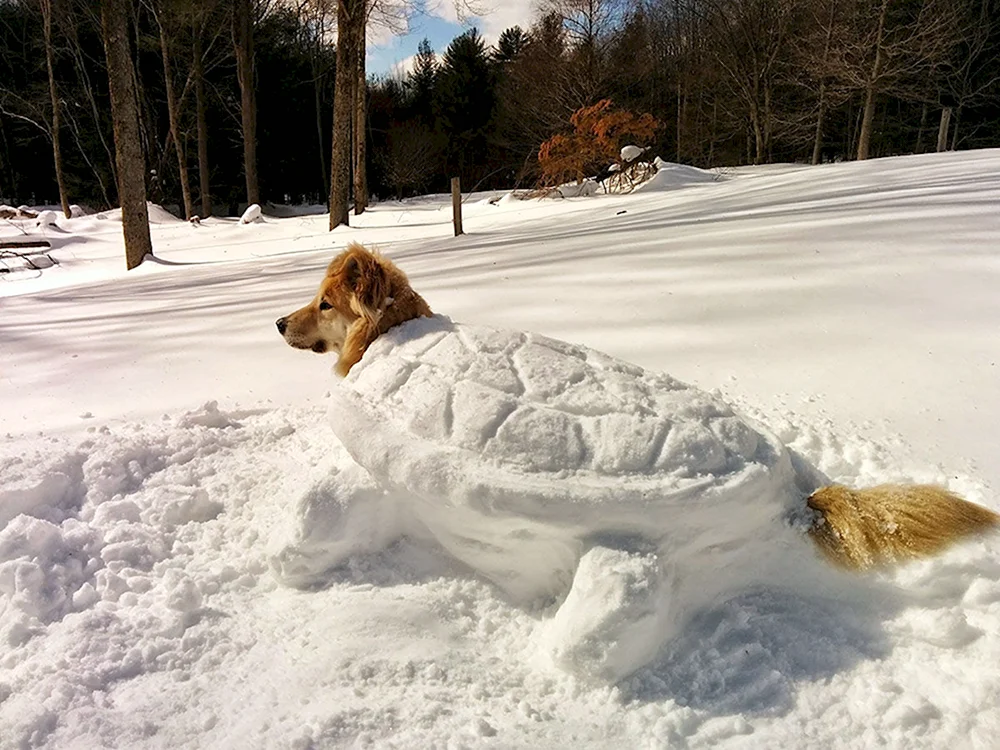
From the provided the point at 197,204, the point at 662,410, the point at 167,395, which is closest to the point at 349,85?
the point at 167,395

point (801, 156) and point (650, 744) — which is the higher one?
point (801, 156)

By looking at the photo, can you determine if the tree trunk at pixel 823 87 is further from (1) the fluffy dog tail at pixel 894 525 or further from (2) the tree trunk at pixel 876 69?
(1) the fluffy dog tail at pixel 894 525

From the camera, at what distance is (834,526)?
6.63 ft

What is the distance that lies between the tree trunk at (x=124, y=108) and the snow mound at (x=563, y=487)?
9.56m

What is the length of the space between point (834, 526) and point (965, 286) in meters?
3.08

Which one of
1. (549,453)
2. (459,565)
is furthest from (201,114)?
(549,453)

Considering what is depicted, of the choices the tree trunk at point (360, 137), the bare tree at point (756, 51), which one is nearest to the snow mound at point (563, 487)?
the tree trunk at point (360, 137)

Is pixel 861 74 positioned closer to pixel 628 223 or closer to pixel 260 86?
pixel 628 223

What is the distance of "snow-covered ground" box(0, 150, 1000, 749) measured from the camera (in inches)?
67.5

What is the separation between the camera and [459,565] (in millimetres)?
2289

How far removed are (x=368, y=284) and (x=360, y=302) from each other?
9cm

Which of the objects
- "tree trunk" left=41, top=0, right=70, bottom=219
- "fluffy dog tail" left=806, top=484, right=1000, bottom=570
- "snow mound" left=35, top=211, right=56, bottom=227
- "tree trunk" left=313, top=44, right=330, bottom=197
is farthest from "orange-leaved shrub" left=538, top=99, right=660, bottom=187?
"tree trunk" left=41, top=0, right=70, bottom=219

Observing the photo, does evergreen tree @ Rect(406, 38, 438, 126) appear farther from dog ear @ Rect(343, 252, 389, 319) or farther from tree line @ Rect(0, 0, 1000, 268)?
dog ear @ Rect(343, 252, 389, 319)

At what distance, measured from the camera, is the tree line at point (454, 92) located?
1859 cm
